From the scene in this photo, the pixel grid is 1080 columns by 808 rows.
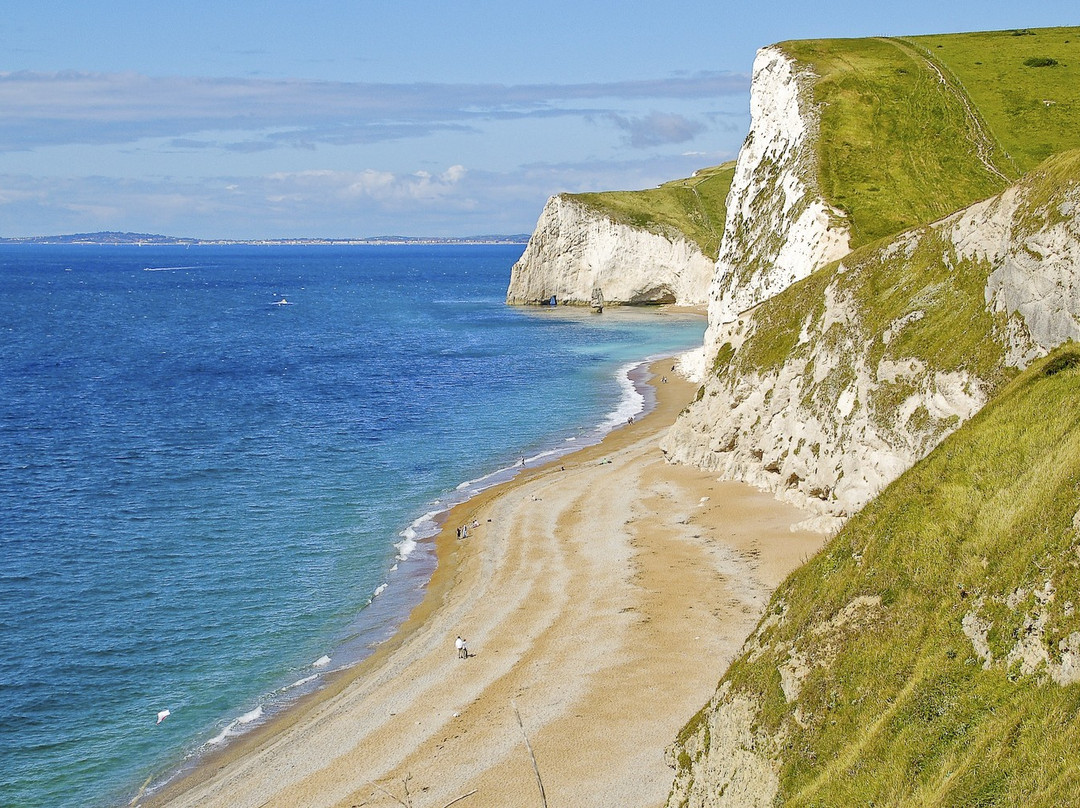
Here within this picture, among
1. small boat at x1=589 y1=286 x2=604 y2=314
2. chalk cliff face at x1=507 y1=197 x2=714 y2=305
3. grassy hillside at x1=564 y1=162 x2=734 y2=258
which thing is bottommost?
small boat at x1=589 y1=286 x2=604 y2=314

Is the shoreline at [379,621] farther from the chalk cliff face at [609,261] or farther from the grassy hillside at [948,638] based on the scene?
the chalk cliff face at [609,261]

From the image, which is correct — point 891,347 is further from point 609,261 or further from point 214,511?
point 609,261

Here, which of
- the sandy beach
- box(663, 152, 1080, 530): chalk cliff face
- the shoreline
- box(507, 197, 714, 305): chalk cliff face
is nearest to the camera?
the sandy beach

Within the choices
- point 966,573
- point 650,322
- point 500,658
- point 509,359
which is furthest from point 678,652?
point 650,322

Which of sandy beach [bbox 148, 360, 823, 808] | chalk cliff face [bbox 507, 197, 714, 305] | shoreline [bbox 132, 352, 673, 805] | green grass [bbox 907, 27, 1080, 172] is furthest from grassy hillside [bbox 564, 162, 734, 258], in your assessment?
sandy beach [bbox 148, 360, 823, 808]

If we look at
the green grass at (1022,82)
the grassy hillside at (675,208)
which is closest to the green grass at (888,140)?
the green grass at (1022,82)

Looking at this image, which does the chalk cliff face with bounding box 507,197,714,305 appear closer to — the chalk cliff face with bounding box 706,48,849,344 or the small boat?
the small boat
